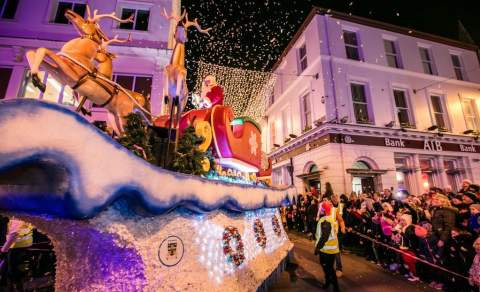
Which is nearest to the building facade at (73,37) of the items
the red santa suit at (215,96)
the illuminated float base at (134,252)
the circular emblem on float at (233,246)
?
the red santa suit at (215,96)

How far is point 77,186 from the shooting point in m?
1.42

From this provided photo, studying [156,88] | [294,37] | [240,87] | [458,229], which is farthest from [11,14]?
[458,229]

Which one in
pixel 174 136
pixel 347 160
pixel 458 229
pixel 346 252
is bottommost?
pixel 346 252

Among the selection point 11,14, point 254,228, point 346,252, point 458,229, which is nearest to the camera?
point 254,228

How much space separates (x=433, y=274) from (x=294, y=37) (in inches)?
667

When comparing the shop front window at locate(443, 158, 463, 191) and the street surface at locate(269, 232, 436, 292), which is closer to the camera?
the street surface at locate(269, 232, 436, 292)

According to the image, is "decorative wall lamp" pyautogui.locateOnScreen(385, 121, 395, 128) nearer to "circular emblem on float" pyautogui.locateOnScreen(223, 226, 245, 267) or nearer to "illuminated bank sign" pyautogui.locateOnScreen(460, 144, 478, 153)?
"illuminated bank sign" pyautogui.locateOnScreen(460, 144, 478, 153)

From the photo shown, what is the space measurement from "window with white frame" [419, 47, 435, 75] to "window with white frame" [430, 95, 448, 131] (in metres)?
2.02

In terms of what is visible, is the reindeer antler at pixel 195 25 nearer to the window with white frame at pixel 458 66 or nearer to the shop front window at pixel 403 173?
the shop front window at pixel 403 173

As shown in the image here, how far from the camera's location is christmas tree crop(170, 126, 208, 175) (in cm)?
300

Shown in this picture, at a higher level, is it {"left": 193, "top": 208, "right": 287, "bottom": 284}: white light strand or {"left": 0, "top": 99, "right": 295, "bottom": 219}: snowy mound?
{"left": 0, "top": 99, "right": 295, "bottom": 219}: snowy mound

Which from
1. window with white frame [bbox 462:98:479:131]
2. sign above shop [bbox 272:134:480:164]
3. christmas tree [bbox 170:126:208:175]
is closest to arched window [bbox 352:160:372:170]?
sign above shop [bbox 272:134:480:164]

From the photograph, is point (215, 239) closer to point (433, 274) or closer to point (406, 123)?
point (433, 274)

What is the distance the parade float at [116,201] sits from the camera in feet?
4.44
